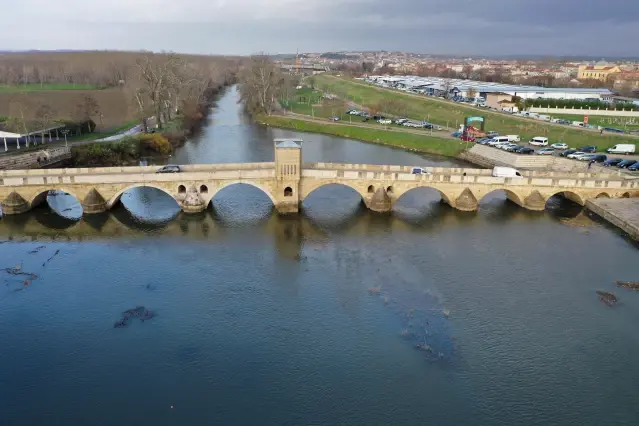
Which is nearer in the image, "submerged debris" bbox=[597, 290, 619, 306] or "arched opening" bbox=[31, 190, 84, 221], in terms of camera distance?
"submerged debris" bbox=[597, 290, 619, 306]

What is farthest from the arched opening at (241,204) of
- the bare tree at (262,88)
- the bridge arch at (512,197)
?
the bare tree at (262,88)

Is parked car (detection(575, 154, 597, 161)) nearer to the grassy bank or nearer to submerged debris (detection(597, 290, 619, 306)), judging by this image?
the grassy bank


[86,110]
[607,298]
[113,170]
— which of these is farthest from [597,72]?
[113,170]

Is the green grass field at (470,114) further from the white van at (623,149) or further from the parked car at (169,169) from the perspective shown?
the parked car at (169,169)

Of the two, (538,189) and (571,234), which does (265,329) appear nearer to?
(571,234)

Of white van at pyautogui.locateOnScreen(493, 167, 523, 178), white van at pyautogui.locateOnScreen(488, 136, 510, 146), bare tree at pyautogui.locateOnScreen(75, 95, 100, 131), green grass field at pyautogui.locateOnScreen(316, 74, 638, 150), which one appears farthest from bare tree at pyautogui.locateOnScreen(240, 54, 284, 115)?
white van at pyautogui.locateOnScreen(493, 167, 523, 178)

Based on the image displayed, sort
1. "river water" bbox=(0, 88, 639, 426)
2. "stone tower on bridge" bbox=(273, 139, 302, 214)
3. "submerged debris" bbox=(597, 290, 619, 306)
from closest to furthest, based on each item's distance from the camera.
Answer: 1. "river water" bbox=(0, 88, 639, 426)
2. "submerged debris" bbox=(597, 290, 619, 306)
3. "stone tower on bridge" bbox=(273, 139, 302, 214)

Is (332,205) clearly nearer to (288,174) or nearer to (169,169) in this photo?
(288,174)

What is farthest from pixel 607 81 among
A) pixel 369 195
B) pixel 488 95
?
pixel 369 195
